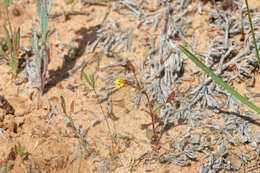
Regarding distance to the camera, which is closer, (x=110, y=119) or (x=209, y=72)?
(x=209, y=72)

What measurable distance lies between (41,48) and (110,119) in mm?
734

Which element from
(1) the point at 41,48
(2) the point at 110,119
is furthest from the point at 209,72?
(1) the point at 41,48

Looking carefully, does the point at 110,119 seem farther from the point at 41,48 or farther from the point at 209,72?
the point at 209,72

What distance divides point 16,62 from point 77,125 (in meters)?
0.73

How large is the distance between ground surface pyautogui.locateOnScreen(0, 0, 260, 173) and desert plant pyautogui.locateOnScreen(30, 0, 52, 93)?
0.11 metres

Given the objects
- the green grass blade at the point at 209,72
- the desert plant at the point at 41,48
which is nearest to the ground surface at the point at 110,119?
the desert plant at the point at 41,48

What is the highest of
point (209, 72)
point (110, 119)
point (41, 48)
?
point (41, 48)

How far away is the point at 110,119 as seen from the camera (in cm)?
240

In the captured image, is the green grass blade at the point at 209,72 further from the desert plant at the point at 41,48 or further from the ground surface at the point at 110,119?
the desert plant at the point at 41,48

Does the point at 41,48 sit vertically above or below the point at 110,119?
above

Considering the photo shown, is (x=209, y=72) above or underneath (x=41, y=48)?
underneath

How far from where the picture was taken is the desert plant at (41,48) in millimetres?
2330

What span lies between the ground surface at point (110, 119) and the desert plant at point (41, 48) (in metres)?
0.11

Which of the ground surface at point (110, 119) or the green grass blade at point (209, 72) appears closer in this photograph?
the green grass blade at point (209, 72)
